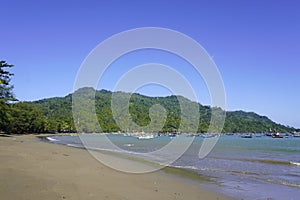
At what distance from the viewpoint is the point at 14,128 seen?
91375 millimetres

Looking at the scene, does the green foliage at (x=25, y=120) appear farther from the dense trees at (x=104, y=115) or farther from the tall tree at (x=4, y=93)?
the tall tree at (x=4, y=93)

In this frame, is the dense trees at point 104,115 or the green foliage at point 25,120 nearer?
the dense trees at point 104,115

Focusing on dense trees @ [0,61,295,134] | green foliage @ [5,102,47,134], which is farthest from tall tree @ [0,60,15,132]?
green foliage @ [5,102,47,134]

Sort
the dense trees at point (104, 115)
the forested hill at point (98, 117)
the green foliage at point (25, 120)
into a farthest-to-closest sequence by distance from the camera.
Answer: the green foliage at point (25, 120) < the forested hill at point (98, 117) < the dense trees at point (104, 115)

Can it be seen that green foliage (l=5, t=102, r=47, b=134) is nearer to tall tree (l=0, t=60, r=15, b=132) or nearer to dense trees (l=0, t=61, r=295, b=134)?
dense trees (l=0, t=61, r=295, b=134)

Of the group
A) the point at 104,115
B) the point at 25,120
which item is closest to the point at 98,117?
the point at 104,115

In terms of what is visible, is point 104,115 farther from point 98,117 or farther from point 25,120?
point 25,120

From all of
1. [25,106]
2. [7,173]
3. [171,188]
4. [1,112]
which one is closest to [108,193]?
[171,188]

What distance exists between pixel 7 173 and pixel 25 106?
96.2m

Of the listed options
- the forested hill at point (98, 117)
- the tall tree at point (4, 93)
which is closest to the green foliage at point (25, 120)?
the forested hill at point (98, 117)

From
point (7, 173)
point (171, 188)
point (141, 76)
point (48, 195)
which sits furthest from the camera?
point (141, 76)

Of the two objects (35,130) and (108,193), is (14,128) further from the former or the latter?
(108,193)

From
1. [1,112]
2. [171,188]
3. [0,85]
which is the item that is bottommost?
[171,188]

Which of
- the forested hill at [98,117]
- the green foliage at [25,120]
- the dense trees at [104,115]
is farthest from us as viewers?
the green foliage at [25,120]
